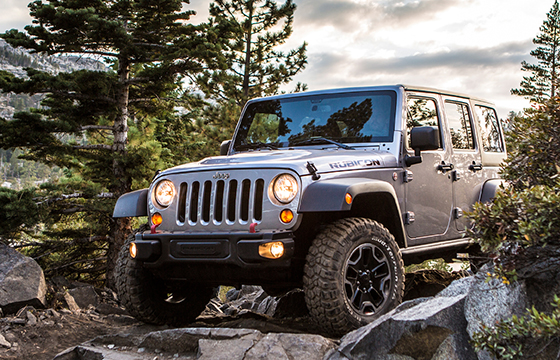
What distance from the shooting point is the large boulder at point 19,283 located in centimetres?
588

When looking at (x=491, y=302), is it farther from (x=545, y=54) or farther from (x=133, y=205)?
(x=545, y=54)

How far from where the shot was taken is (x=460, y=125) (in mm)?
6168

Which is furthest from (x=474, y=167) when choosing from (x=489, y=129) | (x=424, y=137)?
(x=424, y=137)

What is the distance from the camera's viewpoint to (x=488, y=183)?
6.21 metres

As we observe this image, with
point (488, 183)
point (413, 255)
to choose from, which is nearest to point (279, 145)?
point (413, 255)

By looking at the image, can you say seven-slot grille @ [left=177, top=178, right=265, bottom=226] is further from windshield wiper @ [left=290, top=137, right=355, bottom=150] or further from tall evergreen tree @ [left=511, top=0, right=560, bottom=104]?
tall evergreen tree @ [left=511, top=0, right=560, bottom=104]

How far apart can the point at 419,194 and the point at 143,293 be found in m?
2.87

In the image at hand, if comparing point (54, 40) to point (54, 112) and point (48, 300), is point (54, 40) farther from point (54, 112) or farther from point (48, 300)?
point (48, 300)

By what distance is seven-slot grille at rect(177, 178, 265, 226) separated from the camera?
13.3ft

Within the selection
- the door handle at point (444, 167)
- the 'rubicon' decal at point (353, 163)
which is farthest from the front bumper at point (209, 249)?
the door handle at point (444, 167)

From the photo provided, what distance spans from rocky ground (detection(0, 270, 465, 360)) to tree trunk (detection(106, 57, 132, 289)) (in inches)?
136

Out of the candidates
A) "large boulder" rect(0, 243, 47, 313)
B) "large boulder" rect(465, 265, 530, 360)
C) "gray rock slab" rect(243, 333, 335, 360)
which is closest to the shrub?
"large boulder" rect(465, 265, 530, 360)

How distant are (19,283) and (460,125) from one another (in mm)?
5567

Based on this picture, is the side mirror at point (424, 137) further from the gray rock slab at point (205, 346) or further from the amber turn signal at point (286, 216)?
the gray rock slab at point (205, 346)
